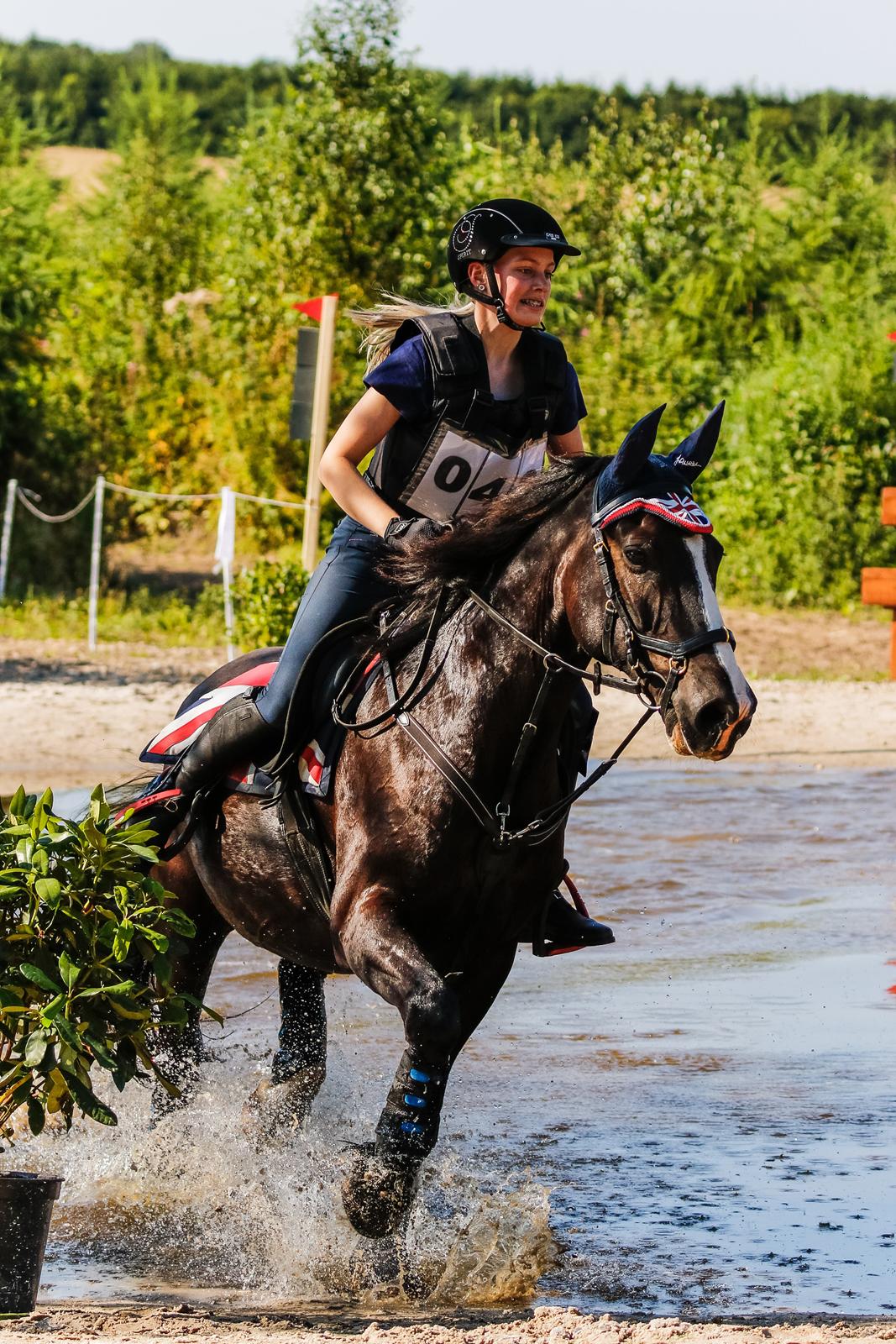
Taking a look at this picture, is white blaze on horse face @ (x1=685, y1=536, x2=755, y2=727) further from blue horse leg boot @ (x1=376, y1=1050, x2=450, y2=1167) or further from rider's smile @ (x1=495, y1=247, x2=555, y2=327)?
blue horse leg boot @ (x1=376, y1=1050, x2=450, y2=1167)

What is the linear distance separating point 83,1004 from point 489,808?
1040mm

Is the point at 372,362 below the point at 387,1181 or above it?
above

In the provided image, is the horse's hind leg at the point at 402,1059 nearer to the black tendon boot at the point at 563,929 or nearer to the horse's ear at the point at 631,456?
the black tendon boot at the point at 563,929

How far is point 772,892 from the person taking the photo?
9742 mm

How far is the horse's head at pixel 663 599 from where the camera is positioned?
3816mm

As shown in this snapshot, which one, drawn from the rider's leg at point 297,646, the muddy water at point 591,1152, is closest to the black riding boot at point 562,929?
the muddy water at point 591,1152

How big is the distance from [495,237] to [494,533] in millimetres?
782

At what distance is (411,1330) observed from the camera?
4.02 m

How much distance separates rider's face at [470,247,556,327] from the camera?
15.2ft

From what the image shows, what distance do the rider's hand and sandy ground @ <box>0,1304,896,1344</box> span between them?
73.2 inches

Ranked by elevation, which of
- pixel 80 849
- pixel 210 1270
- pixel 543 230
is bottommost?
pixel 210 1270

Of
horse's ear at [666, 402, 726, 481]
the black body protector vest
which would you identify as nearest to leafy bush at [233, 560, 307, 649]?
the black body protector vest

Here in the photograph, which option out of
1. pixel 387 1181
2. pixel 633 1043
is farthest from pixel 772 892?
pixel 387 1181

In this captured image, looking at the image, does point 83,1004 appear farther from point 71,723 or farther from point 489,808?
point 71,723
